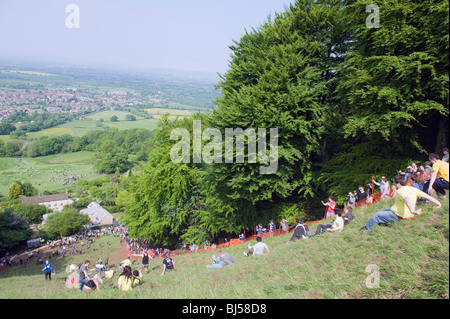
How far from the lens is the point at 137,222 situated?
30.1m

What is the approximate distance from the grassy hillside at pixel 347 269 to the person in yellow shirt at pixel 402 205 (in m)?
0.24

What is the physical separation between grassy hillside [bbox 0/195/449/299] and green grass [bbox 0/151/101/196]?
103 m

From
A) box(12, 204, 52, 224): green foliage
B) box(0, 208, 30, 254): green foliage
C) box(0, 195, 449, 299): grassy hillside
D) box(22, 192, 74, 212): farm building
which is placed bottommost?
box(22, 192, 74, 212): farm building

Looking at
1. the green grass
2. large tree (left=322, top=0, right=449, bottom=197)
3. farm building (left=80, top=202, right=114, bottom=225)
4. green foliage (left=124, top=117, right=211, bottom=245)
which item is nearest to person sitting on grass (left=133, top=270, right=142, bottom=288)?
large tree (left=322, top=0, right=449, bottom=197)

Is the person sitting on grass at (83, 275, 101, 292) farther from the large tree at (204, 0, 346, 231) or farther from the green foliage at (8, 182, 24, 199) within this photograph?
the green foliage at (8, 182, 24, 199)

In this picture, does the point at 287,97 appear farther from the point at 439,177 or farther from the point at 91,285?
the point at 91,285

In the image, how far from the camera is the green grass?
10450 cm

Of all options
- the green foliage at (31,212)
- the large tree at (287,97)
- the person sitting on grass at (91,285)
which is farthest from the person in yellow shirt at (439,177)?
Answer: the green foliage at (31,212)

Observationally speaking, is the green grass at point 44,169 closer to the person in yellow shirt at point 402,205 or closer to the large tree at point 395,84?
the large tree at point 395,84

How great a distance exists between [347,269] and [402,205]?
2.61m

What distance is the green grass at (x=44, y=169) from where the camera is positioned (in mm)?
A: 104500

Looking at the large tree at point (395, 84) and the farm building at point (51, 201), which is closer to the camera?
the large tree at point (395, 84)

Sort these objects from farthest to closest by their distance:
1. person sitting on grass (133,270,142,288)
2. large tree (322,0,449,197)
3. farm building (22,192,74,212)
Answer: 1. farm building (22,192,74,212)
2. large tree (322,0,449,197)
3. person sitting on grass (133,270,142,288)
